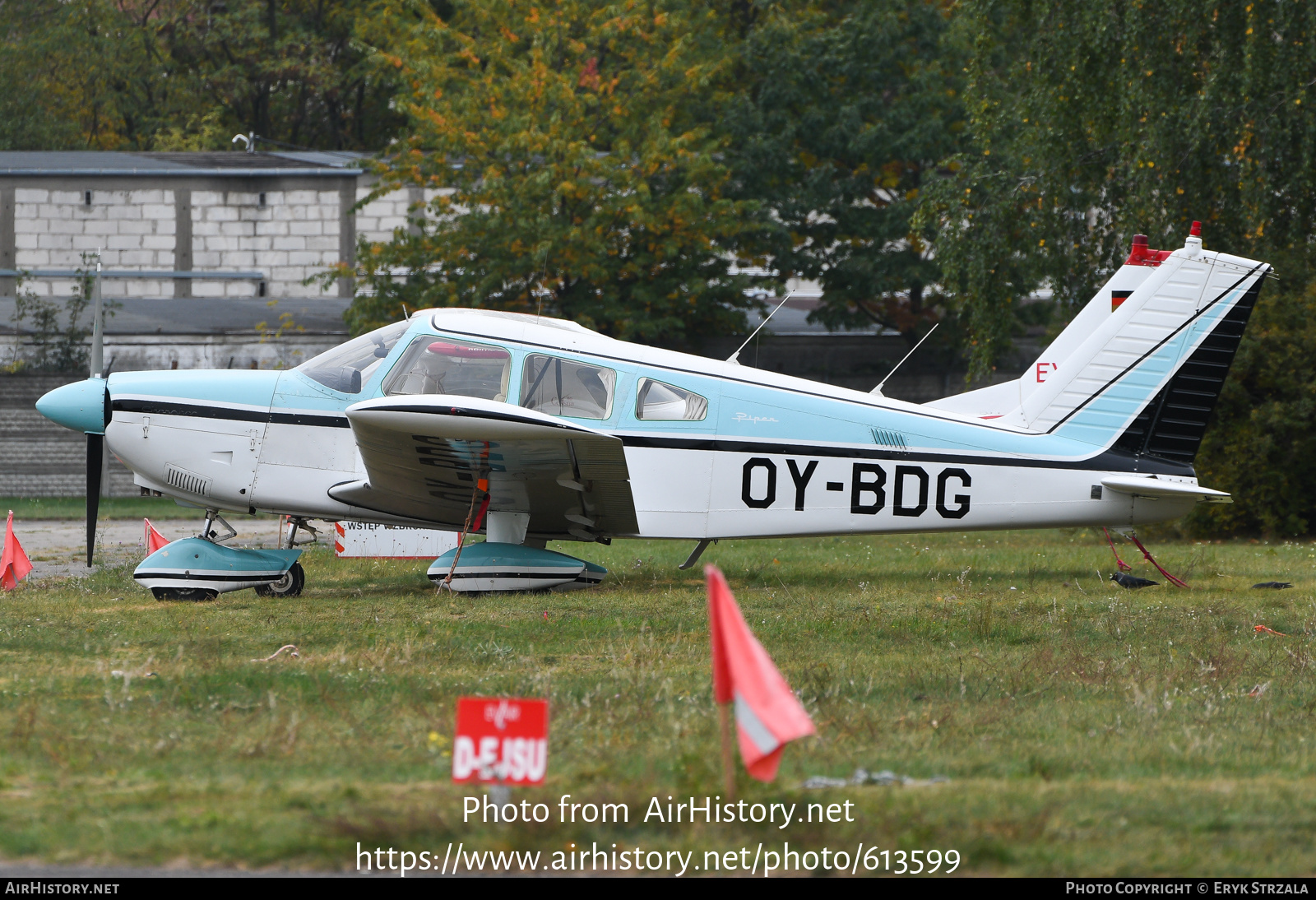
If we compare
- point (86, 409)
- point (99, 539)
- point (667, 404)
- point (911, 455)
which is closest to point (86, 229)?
point (99, 539)

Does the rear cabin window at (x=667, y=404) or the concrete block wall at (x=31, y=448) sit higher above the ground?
the rear cabin window at (x=667, y=404)

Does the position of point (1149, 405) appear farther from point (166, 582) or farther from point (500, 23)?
point (500, 23)

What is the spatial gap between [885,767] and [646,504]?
597cm

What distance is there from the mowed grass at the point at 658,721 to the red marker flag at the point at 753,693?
0.31m

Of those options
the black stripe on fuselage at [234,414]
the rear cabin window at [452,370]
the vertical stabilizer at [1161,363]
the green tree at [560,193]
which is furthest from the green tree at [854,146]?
the black stripe on fuselage at [234,414]

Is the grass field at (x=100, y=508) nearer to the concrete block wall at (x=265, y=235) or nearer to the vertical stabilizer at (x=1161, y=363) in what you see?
the concrete block wall at (x=265, y=235)

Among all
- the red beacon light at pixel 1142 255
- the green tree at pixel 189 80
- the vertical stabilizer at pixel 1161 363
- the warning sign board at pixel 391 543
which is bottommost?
the warning sign board at pixel 391 543

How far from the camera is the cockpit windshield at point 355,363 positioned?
34.6 feet

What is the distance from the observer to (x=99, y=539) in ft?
59.8

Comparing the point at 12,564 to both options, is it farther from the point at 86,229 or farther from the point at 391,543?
the point at 86,229

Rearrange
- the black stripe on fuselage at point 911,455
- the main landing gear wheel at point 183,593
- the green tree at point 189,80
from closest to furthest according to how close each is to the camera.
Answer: the main landing gear wheel at point 183,593, the black stripe on fuselage at point 911,455, the green tree at point 189,80

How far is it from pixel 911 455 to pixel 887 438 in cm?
25

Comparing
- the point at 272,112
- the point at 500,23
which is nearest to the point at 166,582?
the point at 500,23

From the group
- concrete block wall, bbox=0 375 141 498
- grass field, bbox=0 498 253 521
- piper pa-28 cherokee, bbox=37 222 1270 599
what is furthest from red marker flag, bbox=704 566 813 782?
concrete block wall, bbox=0 375 141 498
